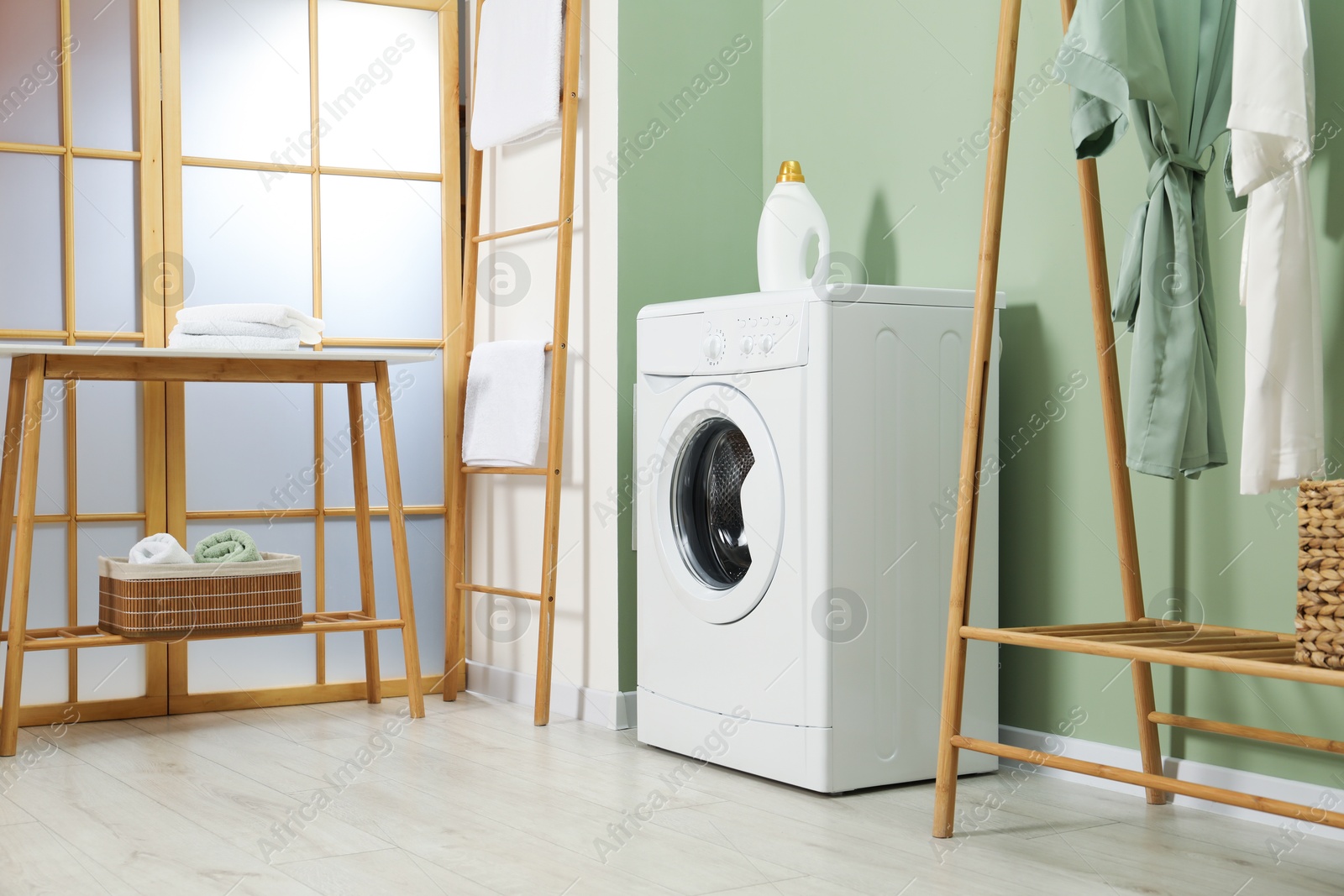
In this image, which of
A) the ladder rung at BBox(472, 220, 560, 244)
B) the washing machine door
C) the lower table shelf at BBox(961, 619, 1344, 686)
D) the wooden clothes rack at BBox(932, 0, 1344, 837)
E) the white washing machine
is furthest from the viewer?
the ladder rung at BBox(472, 220, 560, 244)

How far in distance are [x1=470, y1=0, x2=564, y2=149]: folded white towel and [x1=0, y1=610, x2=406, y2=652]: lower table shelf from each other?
118cm

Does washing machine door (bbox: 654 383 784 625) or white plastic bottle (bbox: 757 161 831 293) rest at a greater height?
white plastic bottle (bbox: 757 161 831 293)

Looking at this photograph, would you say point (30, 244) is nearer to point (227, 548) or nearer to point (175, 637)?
point (227, 548)

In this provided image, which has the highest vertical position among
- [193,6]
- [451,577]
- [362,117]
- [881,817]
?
[193,6]

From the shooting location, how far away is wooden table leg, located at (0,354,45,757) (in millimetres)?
2586

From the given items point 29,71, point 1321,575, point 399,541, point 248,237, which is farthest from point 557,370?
point 1321,575

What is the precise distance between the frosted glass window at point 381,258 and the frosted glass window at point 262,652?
0.51 m

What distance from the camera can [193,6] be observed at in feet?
10.3

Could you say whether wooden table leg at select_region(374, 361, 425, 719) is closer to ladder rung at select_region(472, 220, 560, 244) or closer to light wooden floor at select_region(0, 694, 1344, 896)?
light wooden floor at select_region(0, 694, 1344, 896)

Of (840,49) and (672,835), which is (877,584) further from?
(840,49)

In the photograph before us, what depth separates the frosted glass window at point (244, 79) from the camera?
3129mm

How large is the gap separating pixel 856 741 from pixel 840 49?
4.97 feet

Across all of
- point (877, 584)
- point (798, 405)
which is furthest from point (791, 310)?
point (877, 584)

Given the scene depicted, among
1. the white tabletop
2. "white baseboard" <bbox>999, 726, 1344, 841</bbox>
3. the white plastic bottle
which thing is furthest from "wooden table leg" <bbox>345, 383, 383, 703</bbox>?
"white baseboard" <bbox>999, 726, 1344, 841</bbox>
